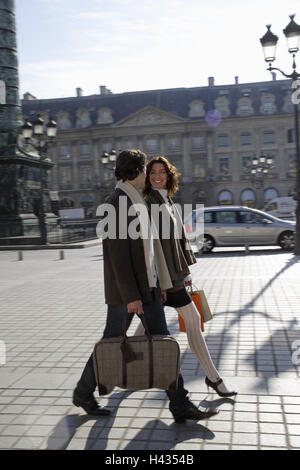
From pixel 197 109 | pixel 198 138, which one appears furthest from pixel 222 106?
pixel 198 138

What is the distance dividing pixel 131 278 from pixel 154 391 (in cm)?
131

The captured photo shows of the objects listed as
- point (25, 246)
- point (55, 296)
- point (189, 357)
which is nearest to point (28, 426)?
point (189, 357)

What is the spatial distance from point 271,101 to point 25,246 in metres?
47.4

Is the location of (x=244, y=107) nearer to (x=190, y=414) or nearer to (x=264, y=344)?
(x=264, y=344)

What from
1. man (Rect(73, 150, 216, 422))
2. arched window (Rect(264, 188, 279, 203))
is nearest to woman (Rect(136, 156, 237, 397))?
man (Rect(73, 150, 216, 422))

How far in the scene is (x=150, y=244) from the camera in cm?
349

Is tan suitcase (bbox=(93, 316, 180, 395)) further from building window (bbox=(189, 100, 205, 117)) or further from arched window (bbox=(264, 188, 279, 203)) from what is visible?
building window (bbox=(189, 100, 205, 117))

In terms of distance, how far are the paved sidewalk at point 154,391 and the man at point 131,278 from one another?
15cm

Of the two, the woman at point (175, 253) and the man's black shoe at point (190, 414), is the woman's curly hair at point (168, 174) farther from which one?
the man's black shoe at point (190, 414)

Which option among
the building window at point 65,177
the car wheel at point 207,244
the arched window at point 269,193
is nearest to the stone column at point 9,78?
the car wheel at point 207,244

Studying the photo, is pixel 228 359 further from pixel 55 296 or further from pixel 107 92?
pixel 107 92

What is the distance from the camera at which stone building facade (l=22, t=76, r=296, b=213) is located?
200 ft

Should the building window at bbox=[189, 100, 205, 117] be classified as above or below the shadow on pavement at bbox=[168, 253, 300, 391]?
above

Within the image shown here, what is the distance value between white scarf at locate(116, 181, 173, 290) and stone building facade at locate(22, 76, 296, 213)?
56193mm
